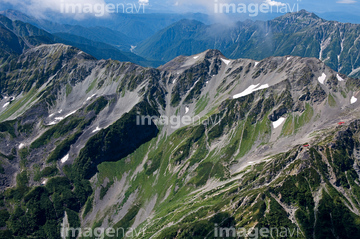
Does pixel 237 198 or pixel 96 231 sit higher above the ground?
pixel 237 198

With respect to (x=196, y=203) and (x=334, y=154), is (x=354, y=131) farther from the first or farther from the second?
(x=196, y=203)

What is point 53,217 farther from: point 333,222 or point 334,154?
point 334,154

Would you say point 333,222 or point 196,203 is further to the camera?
point 196,203

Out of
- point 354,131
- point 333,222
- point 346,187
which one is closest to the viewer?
point 333,222

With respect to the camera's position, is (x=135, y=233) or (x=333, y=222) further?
(x=135, y=233)

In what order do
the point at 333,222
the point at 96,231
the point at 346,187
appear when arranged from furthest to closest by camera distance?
the point at 96,231 < the point at 346,187 < the point at 333,222

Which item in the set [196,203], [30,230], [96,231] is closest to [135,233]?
[96,231]

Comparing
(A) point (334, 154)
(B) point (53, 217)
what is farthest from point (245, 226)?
(B) point (53, 217)

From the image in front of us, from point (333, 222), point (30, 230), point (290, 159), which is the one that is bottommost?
point (30, 230)

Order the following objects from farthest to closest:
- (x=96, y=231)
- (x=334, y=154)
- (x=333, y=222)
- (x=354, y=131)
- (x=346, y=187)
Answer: (x=96, y=231) → (x=354, y=131) → (x=334, y=154) → (x=346, y=187) → (x=333, y=222)
